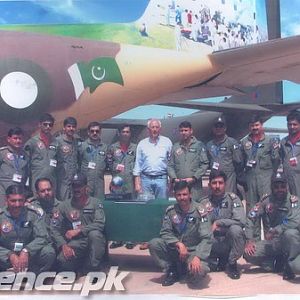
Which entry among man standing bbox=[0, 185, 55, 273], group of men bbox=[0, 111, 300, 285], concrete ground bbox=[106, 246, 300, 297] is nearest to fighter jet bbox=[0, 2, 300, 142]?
group of men bbox=[0, 111, 300, 285]

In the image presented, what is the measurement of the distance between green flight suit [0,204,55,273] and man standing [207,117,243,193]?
134cm

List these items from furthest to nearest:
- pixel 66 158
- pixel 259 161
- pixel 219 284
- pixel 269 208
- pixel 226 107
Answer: pixel 226 107 → pixel 259 161 → pixel 66 158 → pixel 269 208 → pixel 219 284

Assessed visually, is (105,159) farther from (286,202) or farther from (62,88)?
(286,202)

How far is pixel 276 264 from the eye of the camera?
3428 millimetres

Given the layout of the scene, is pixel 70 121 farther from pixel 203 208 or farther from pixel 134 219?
pixel 203 208

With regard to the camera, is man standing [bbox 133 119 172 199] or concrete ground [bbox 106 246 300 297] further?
man standing [bbox 133 119 172 199]

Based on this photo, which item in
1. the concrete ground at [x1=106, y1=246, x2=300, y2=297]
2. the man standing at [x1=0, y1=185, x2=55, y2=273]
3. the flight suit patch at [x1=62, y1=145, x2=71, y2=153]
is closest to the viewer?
the concrete ground at [x1=106, y1=246, x2=300, y2=297]

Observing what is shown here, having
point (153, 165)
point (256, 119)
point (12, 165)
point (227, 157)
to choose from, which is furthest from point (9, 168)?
point (256, 119)

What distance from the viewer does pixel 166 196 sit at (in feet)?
13.3

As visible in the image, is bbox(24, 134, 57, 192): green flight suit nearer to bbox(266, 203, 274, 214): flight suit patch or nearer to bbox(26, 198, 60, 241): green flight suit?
bbox(26, 198, 60, 241): green flight suit

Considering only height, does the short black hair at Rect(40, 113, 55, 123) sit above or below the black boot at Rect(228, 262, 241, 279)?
above

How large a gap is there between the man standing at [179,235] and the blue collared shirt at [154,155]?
2.26ft

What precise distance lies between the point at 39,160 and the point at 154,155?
2.72 ft

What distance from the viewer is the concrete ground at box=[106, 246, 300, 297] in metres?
3.06
